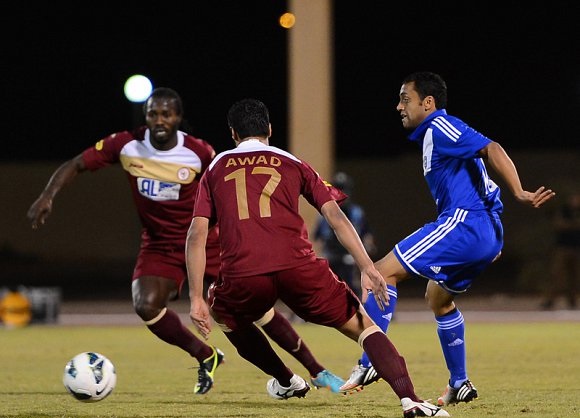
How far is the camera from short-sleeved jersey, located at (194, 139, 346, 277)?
671 centimetres

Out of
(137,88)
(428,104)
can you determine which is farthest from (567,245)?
(428,104)

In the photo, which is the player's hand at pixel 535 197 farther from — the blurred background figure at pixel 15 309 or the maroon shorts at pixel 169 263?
the blurred background figure at pixel 15 309

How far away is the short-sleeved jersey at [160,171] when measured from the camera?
908 cm

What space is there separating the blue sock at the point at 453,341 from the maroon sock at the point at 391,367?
4.27 ft

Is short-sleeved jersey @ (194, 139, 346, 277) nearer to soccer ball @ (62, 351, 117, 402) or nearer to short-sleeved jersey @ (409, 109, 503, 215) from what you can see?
short-sleeved jersey @ (409, 109, 503, 215)

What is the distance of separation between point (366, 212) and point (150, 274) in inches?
843

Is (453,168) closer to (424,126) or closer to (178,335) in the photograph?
(424,126)

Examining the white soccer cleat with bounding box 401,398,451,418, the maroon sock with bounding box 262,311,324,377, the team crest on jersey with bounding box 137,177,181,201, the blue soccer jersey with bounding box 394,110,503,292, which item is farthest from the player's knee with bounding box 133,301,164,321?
the white soccer cleat with bounding box 401,398,451,418

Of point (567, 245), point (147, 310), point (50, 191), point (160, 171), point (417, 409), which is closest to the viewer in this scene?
point (417, 409)

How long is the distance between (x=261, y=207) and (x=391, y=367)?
116 centimetres

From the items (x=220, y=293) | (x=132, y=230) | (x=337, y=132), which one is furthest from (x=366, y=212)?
(x=220, y=293)

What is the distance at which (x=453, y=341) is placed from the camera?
7887 millimetres

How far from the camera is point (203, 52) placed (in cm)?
3962

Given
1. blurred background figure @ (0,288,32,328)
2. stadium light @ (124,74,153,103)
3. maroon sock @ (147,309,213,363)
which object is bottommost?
blurred background figure @ (0,288,32,328)
